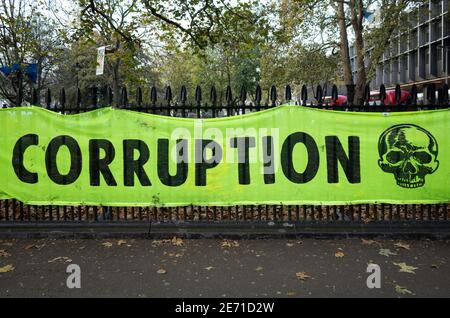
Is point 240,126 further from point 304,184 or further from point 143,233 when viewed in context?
point 143,233

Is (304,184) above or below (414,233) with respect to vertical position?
above

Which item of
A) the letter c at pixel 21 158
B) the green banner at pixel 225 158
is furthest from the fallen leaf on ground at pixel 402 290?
the letter c at pixel 21 158

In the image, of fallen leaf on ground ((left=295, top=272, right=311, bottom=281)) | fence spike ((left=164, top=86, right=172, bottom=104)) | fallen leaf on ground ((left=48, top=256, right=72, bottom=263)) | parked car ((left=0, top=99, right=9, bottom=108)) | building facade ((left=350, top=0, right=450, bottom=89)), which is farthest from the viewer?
building facade ((left=350, top=0, right=450, bottom=89))

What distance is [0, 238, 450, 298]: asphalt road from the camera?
433 centimetres

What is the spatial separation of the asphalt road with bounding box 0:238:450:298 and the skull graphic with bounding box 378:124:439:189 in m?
0.94

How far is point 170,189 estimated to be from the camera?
6.29 m

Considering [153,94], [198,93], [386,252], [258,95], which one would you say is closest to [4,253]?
[153,94]

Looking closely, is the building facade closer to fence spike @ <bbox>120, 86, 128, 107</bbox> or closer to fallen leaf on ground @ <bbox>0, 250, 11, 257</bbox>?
fence spike @ <bbox>120, 86, 128, 107</bbox>

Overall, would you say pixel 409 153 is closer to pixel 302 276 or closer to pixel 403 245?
pixel 403 245

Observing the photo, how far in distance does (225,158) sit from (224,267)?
1.81 m

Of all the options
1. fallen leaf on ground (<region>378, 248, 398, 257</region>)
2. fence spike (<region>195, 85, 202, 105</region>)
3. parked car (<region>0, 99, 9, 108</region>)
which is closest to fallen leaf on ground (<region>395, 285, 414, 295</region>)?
fallen leaf on ground (<region>378, 248, 398, 257</region>)
